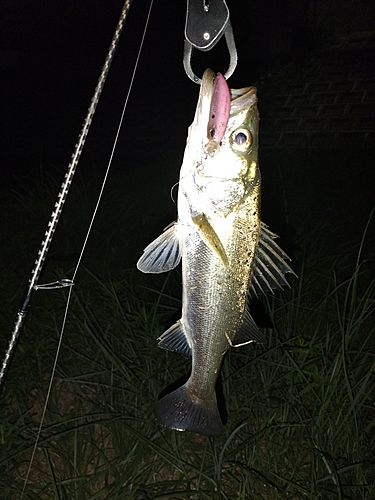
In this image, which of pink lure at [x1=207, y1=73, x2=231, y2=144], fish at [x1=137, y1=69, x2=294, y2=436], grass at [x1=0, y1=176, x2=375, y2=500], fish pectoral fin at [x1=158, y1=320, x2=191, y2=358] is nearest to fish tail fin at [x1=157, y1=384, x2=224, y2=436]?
fish at [x1=137, y1=69, x2=294, y2=436]

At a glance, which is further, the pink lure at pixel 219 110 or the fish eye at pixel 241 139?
the fish eye at pixel 241 139

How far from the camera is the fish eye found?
4.28ft

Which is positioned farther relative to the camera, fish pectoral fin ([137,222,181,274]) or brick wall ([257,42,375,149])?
brick wall ([257,42,375,149])

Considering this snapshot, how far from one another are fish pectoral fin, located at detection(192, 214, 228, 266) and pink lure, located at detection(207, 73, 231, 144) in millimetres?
172

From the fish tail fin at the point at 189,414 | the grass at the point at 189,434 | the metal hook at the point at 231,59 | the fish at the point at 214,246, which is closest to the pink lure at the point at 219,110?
the fish at the point at 214,246

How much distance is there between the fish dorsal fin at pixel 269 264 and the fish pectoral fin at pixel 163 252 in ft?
0.65

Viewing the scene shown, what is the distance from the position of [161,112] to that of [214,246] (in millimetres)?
5709

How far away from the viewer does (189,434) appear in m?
2.34

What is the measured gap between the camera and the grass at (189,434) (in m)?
2.13

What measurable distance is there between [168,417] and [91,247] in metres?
2.26

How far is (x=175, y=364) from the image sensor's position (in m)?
2.57

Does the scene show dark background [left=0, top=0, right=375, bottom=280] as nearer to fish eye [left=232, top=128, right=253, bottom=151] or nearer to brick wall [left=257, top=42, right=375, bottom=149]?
brick wall [left=257, top=42, right=375, bottom=149]

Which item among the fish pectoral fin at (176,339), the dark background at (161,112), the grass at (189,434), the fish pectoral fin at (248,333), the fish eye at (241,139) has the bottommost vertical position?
the grass at (189,434)

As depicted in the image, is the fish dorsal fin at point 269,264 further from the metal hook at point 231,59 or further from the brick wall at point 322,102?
the brick wall at point 322,102
